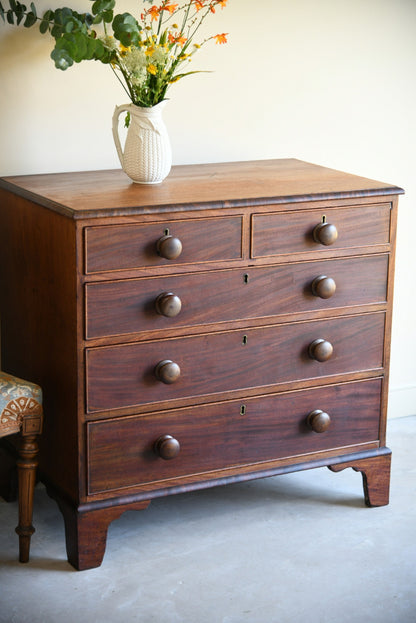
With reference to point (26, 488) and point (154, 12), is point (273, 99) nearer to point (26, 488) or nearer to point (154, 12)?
point (154, 12)

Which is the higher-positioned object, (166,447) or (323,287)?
(323,287)

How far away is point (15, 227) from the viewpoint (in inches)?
102

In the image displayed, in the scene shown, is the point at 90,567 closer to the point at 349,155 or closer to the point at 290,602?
the point at 290,602

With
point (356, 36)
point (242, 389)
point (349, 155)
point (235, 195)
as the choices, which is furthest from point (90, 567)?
point (356, 36)

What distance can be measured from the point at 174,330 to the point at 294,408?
461 mm

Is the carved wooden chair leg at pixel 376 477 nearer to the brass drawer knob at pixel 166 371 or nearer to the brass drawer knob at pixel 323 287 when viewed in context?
the brass drawer knob at pixel 323 287

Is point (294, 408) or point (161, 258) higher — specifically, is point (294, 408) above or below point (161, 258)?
below

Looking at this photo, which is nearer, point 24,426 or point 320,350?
point 24,426

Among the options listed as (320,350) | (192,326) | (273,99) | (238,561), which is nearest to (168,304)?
(192,326)

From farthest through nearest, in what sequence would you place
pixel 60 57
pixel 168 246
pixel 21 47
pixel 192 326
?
pixel 21 47 < pixel 60 57 < pixel 192 326 < pixel 168 246

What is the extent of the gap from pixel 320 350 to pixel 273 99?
932 mm

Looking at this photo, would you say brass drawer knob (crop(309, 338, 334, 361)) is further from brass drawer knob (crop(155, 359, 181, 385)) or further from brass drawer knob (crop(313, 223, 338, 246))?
brass drawer knob (crop(155, 359, 181, 385))

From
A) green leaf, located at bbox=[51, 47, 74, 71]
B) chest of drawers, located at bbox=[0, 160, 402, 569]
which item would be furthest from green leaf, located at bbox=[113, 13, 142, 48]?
chest of drawers, located at bbox=[0, 160, 402, 569]

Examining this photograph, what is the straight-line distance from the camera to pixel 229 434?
2598 mm
